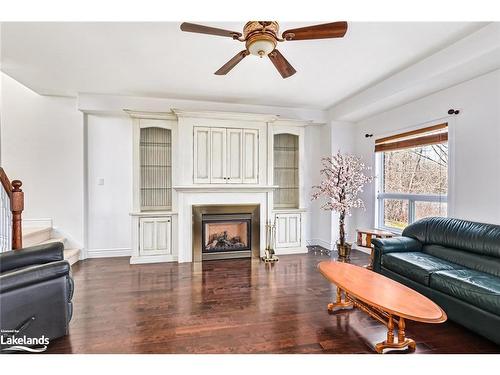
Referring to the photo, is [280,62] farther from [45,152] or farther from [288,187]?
[45,152]

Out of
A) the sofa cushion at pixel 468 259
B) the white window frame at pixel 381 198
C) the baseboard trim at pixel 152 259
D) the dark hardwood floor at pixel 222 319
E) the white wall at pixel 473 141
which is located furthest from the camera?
the baseboard trim at pixel 152 259

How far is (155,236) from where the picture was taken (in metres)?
4.44

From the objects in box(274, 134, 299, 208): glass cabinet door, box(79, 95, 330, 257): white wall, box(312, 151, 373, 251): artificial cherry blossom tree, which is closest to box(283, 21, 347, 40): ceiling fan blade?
box(312, 151, 373, 251): artificial cherry blossom tree

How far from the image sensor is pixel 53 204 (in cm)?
436

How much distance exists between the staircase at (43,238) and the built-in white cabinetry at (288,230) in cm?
344

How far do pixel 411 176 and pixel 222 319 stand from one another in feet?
11.7

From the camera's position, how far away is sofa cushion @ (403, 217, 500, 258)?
262 cm

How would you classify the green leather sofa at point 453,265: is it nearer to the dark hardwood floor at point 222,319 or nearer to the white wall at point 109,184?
the dark hardwood floor at point 222,319

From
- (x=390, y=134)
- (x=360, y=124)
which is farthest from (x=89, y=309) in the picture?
(x=360, y=124)

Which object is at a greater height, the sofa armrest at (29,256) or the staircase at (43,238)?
the sofa armrest at (29,256)

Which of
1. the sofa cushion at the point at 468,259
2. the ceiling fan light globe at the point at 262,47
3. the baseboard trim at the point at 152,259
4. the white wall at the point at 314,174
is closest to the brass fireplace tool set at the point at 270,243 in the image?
the white wall at the point at 314,174

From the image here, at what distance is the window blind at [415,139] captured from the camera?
352 centimetres
